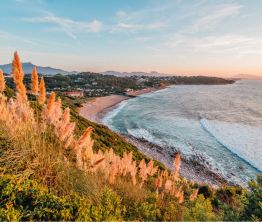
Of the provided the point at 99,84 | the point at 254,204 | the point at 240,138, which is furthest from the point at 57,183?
the point at 99,84

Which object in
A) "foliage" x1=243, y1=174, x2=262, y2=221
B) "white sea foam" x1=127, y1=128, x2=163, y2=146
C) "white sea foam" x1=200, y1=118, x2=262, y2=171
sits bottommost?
"white sea foam" x1=127, y1=128, x2=163, y2=146

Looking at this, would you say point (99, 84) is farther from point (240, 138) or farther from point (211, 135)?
point (240, 138)

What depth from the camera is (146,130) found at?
1336 inches

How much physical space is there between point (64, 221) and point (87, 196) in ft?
3.20

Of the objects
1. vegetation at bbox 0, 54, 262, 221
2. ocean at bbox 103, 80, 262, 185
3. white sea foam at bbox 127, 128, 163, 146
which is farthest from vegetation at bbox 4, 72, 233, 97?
vegetation at bbox 0, 54, 262, 221

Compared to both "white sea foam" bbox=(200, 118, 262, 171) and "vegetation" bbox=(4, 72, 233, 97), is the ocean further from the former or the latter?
"vegetation" bbox=(4, 72, 233, 97)

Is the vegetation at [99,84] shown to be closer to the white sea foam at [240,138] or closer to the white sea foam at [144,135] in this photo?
the white sea foam at [144,135]

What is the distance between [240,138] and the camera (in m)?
28.1

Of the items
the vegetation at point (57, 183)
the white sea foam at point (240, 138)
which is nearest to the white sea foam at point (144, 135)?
the white sea foam at point (240, 138)

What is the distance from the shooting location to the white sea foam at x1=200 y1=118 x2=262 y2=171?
2266cm

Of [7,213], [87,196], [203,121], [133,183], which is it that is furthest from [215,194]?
[203,121]

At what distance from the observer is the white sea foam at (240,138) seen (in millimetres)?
22661

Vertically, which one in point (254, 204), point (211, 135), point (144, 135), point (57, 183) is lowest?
point (144, 135)

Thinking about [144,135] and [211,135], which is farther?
[144,135]
